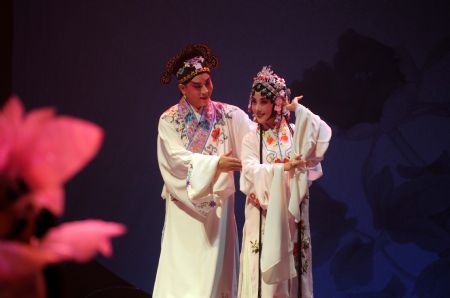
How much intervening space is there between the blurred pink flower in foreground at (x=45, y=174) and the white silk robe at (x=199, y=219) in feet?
10.2

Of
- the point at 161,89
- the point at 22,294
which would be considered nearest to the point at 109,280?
the point at 161,89

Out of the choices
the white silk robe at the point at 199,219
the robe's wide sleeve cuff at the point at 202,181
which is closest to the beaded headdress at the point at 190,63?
the white silk robe at the point at 199,219

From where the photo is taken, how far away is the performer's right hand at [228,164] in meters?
3.53

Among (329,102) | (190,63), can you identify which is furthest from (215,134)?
(329,102)

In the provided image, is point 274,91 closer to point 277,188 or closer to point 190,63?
point 277,188

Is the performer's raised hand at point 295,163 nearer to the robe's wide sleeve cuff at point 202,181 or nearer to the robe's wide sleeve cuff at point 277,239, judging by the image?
the robe's wide sleeve cuff at point 277,239

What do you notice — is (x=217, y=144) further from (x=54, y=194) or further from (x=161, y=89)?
(x=54, y=194)

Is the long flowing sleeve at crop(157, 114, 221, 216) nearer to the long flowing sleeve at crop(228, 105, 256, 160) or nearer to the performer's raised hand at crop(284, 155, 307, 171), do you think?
the long flowing sleeve at crop(228, 105, 256, 160)

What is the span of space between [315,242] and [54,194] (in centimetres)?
412

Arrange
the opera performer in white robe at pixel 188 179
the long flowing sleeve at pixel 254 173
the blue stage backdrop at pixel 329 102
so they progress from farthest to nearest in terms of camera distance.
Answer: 1. the blue stage backdrop at pixel 329 102
2. the opera performer in white robe at pixel 188 179
3. the long flowing sleeve at pixel 254 173

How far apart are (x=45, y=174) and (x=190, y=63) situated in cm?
328

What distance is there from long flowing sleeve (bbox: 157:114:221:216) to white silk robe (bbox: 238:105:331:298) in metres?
0.24

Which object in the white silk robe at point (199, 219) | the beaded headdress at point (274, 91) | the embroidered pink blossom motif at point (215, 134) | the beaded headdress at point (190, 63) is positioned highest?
the beaded headdress at point (190, 63)

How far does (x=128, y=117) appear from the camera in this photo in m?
5.38
